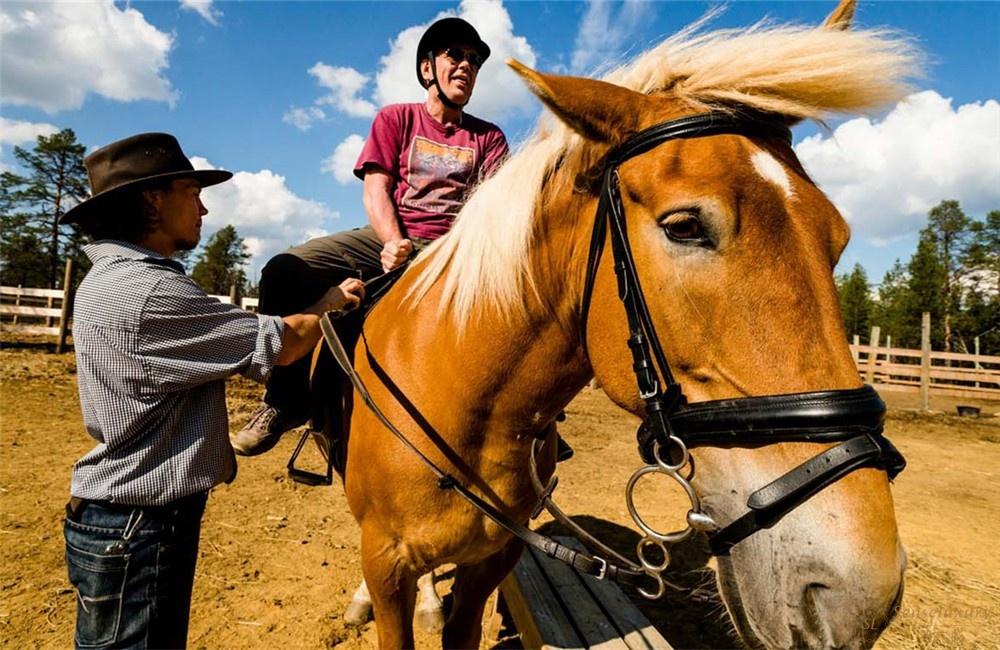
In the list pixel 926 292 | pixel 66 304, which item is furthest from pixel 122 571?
pixel 926 292

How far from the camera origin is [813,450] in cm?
119

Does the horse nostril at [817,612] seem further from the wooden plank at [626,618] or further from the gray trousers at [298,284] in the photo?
the gray trousers at [298,284]

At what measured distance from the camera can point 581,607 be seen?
3.28 meters

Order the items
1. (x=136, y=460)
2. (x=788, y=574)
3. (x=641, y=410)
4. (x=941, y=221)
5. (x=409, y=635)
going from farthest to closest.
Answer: (x=941, y=221) → (x=409, y=635) → (x=136, y=460) → (x=641, y=410) → (x=788, y=574)

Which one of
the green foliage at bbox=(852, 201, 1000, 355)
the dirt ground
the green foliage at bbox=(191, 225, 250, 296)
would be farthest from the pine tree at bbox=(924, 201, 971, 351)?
the green foliage at bbox=(191, 225, 250, 296)

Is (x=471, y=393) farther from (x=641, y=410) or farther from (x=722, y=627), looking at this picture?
(x=722, y=627)

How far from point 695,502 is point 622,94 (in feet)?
4.03

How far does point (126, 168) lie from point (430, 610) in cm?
344

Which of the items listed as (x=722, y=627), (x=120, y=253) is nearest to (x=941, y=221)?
(x=722, y=627)

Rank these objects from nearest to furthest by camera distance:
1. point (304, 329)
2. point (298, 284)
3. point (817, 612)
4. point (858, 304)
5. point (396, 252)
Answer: point (817, 612), point (304, 329), point (396, 252), point (298, 284), point (858, 304)

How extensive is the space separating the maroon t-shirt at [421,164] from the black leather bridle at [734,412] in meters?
1.54

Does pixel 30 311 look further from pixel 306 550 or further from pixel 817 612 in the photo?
pixel 817 612

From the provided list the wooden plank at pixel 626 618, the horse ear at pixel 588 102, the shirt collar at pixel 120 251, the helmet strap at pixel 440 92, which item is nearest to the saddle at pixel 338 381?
the shirt collar at pixel 120 251

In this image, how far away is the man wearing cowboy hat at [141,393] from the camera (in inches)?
67.1
